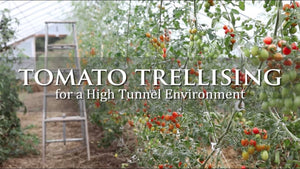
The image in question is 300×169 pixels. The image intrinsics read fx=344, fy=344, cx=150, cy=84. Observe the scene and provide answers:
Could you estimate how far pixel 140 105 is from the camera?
2672 mm

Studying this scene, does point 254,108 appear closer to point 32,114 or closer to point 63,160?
point 63,160

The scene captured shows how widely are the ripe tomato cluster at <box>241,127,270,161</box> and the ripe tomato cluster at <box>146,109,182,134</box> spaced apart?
43 cm

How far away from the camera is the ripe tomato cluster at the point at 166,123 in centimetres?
171

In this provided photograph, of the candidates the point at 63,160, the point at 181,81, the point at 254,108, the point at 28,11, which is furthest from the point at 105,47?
the point at 254,108

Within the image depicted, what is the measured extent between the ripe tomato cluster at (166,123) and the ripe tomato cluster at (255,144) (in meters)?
0.43

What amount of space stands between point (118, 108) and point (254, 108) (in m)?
2.05

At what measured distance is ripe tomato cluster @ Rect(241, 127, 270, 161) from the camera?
1227 mm

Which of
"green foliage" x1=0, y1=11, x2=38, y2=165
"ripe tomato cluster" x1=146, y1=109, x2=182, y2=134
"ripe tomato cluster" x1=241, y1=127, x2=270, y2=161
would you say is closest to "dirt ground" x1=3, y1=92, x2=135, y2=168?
"green foliage" x1=0, y1=11, x2=38, y2=165

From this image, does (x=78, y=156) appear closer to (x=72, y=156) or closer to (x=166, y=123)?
(x=72, y=156)

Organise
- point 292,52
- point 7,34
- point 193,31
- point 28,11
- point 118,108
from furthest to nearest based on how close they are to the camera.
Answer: point 28,11 → point 118,108 → point 7,34 → point 193,31 → point 292,52

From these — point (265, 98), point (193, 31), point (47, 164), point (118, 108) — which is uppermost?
point (193, 31)

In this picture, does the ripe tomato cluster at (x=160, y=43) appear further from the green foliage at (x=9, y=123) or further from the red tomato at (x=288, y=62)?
the green foliage at (x=9, y=123)

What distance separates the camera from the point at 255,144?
4.10 feet

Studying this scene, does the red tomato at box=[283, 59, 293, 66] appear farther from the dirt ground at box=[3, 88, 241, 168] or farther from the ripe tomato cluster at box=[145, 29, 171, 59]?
the dirt ground at box=[3, 88, 241, 168]
